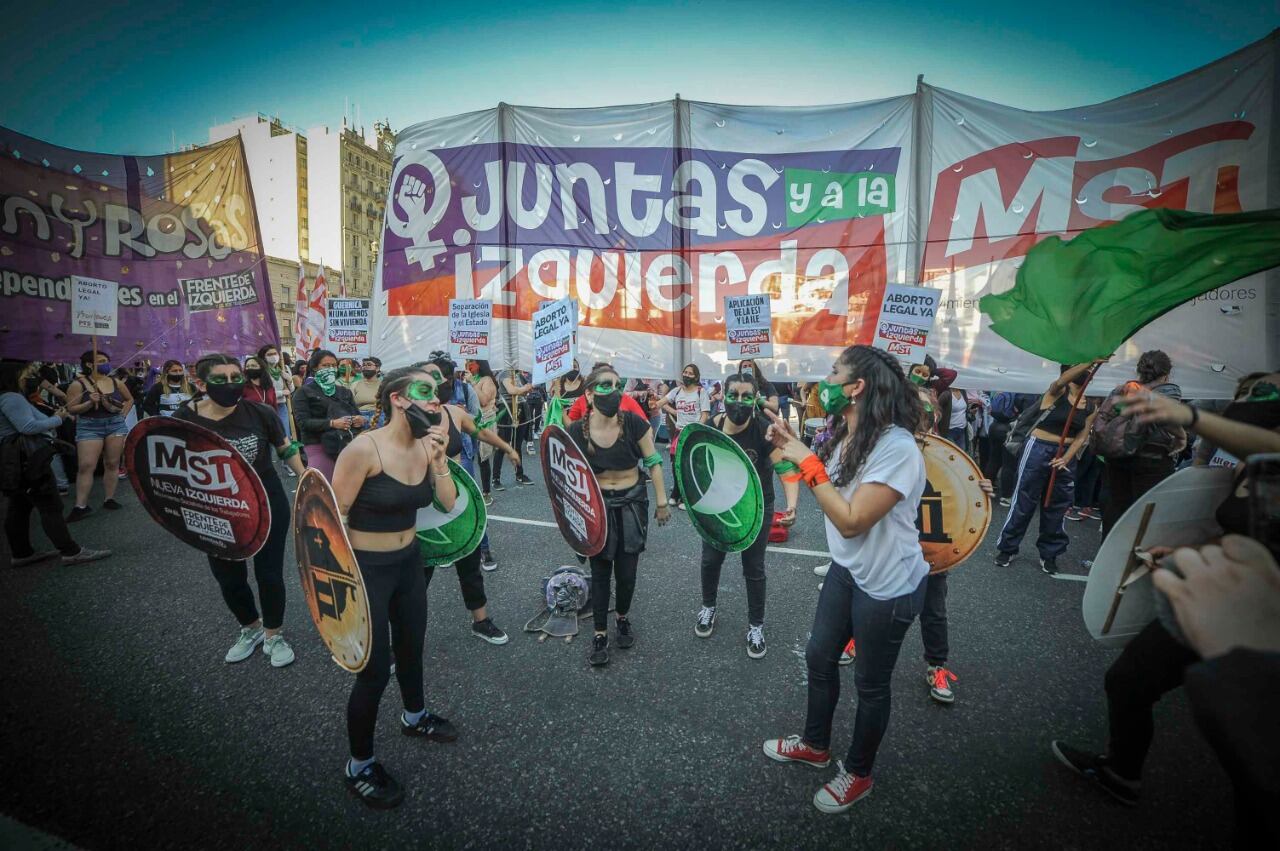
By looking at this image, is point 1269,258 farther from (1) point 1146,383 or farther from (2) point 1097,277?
(1) point 1146,383

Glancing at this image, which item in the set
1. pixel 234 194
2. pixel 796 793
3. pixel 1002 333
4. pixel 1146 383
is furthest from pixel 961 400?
pixel 234 194

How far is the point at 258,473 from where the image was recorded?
353cm

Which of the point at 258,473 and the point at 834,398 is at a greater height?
the point at 834,398

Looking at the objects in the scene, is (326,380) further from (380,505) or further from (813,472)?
(813,472)

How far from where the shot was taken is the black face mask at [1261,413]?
81.2 inches

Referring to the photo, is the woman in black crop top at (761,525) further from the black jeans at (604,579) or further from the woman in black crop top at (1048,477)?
the woman in black crop top at (1048,477)

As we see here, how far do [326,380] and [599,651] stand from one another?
13.3 ft

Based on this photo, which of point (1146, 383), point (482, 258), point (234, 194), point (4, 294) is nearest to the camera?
point (1146, 383)

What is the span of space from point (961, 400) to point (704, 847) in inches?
356

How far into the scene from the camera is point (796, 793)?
2430mm

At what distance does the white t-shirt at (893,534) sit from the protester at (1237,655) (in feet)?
3.39

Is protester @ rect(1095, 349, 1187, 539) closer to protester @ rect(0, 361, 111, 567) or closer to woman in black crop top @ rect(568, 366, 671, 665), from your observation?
woman in black crop top @ rect(568, 366, 671, 665)

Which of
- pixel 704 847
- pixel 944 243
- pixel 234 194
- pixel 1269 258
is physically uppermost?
pixel 234 194

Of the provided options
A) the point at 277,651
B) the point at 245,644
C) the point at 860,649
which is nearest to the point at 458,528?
the point at 277,651
